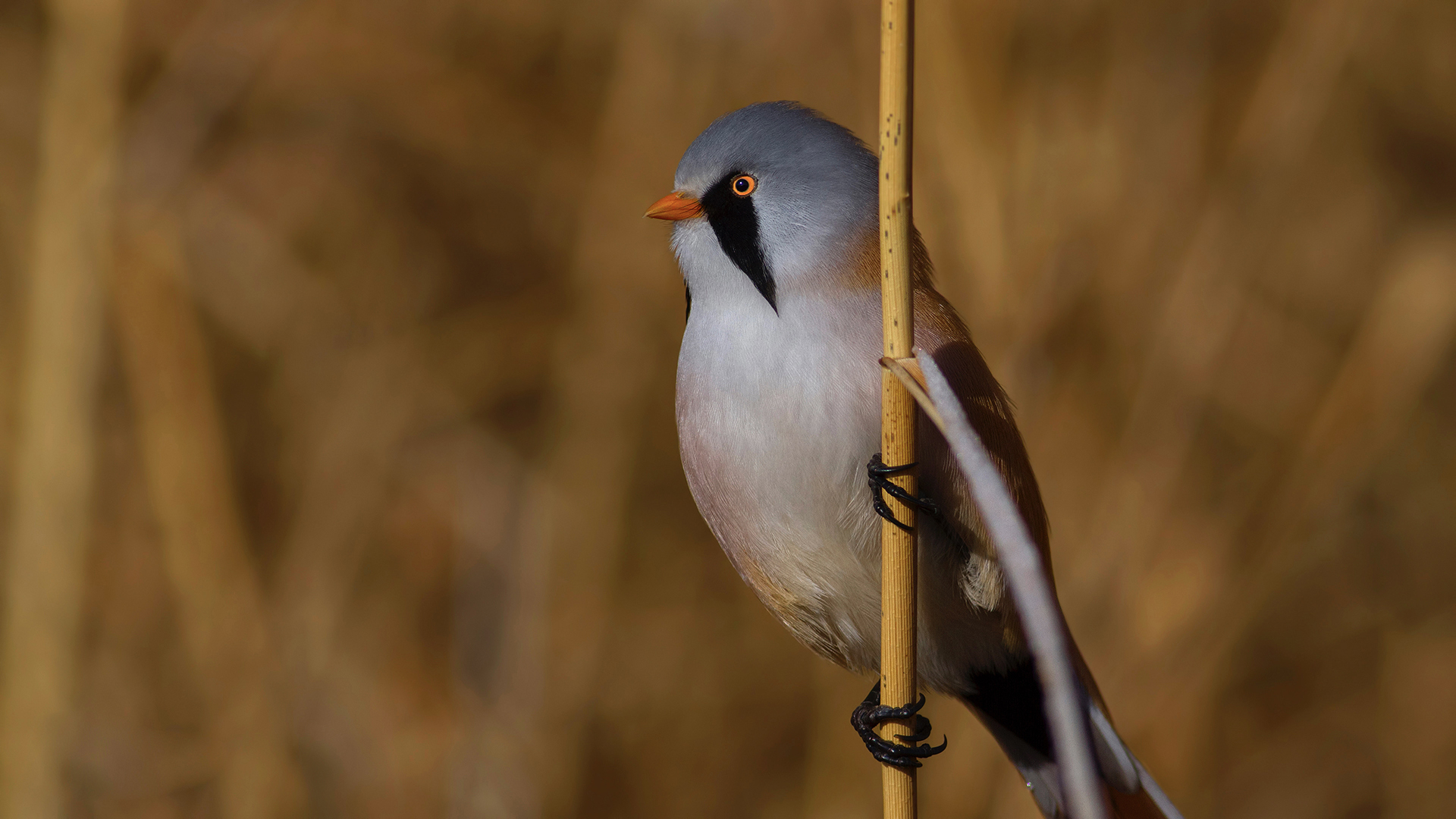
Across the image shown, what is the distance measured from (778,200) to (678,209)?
147 millimetres

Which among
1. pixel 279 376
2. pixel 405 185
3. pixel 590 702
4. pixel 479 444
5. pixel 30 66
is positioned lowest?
pixel 590 702

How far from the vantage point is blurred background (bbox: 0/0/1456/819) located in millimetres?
2400

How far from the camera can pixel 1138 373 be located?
258cm

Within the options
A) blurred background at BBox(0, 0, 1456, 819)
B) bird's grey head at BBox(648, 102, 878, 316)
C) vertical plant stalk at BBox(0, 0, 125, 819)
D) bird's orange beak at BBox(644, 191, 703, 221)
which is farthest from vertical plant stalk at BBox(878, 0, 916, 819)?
vertical plant stalk at BBox(0, 0, 125, 819)

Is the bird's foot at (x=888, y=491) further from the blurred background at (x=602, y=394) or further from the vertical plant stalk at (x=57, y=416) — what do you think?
the vertical plant stalk at (x=57, y=416)

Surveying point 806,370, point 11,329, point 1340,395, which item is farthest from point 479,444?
point 1340,395

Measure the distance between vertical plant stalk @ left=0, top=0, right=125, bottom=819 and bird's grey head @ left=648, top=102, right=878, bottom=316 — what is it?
1.39 m

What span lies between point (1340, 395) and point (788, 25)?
1631 millimetres

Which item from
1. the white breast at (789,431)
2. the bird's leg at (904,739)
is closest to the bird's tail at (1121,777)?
the bird's leg at (904,739)

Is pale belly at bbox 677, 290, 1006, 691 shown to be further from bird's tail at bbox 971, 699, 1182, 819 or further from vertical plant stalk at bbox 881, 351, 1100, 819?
vertical plant stalk at bbox 881, 351, 1100, 819

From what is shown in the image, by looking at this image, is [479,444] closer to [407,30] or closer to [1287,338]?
[407,30]

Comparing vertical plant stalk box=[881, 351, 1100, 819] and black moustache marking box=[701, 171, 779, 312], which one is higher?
black moustache marking box=[701, 171, 779, 312]

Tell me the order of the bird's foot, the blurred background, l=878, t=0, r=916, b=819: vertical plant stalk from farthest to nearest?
1. the blurred background
2. the bird's foot
3. l=878, t=0, r=916, b=819: vertical plant stalk

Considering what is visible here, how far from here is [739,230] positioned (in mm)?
1407
